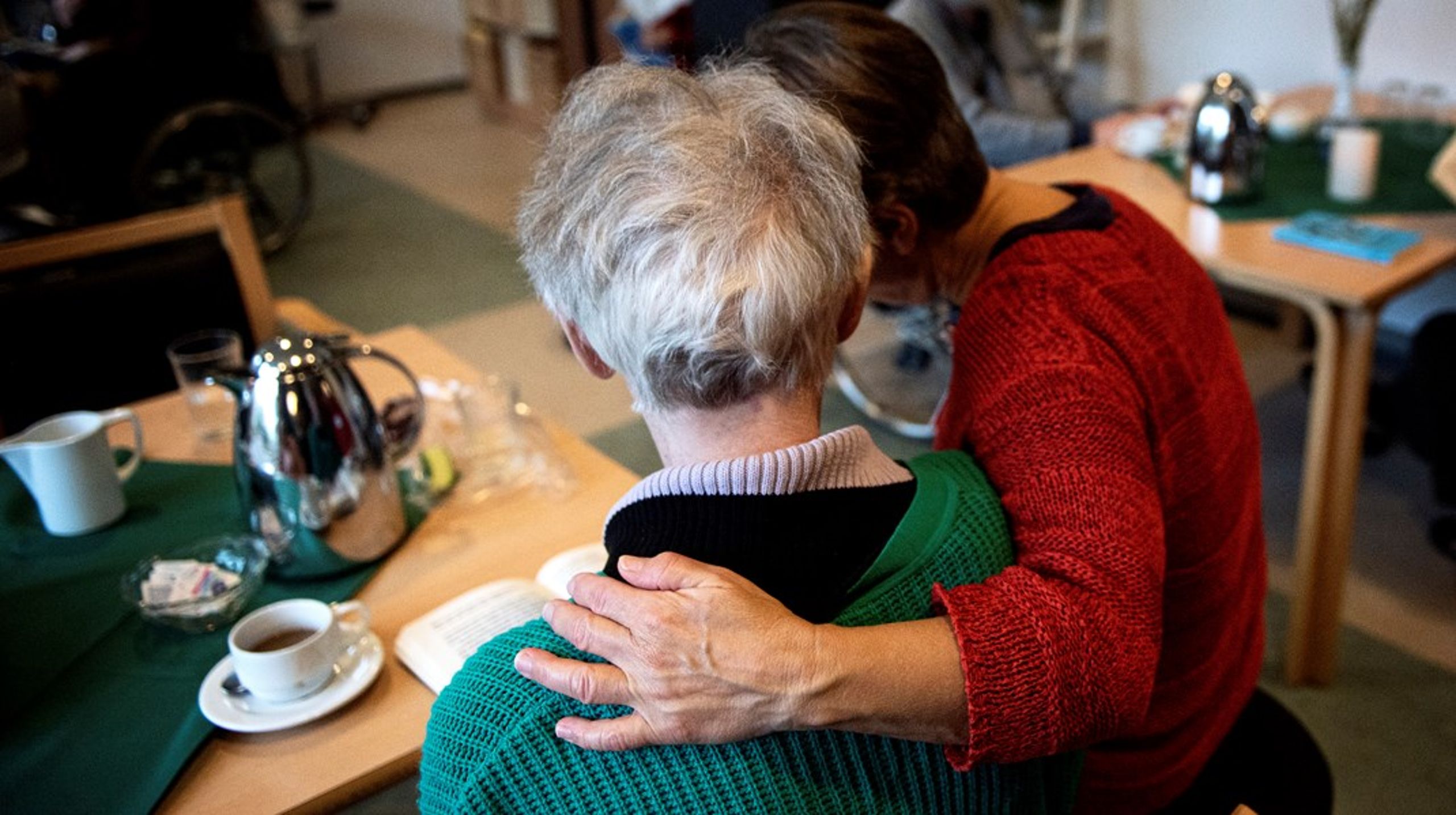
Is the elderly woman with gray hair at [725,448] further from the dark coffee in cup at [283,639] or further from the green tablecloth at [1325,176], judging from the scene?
the green tablecloth at [1325,176]

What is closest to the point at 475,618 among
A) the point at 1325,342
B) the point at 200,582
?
Result: the point at 200,582

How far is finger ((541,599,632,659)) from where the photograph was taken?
0.76m

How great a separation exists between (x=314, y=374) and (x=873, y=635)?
2.31 feet

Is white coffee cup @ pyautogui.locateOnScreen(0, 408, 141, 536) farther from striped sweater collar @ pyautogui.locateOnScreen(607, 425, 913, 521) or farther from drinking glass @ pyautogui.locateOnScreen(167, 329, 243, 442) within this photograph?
striped sweater collar @ pyautogui.locateOnScreen(607, 425, 913, 521)

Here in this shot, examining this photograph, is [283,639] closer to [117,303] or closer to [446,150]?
[117,303]

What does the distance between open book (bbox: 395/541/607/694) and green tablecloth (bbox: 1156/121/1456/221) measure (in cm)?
157

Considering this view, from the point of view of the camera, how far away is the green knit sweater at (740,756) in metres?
0.75

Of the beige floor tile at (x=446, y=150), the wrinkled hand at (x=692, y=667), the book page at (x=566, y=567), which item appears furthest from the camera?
the beige floor tile at (x=446, y=150)

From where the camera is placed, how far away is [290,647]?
1.05 meters

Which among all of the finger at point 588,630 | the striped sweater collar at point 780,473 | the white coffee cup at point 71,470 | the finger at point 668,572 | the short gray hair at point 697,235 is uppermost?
the short gray hair at point 697,235

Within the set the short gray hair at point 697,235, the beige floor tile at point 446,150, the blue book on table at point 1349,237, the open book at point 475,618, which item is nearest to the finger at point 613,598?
the short gray hair at point 697,235

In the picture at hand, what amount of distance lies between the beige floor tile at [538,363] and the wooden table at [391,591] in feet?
4.90

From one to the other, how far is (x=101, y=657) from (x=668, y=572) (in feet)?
2.29

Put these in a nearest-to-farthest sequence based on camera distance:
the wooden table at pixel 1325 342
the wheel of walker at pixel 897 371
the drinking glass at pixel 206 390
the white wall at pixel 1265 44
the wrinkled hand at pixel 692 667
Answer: the wrinkled hand at pixel 692 667
the drinking glass at pixel 206 390
the wooden table at pixel 1325 342
the wheel of walker at pixel 897 371
the white wall at pixel 1265 44
